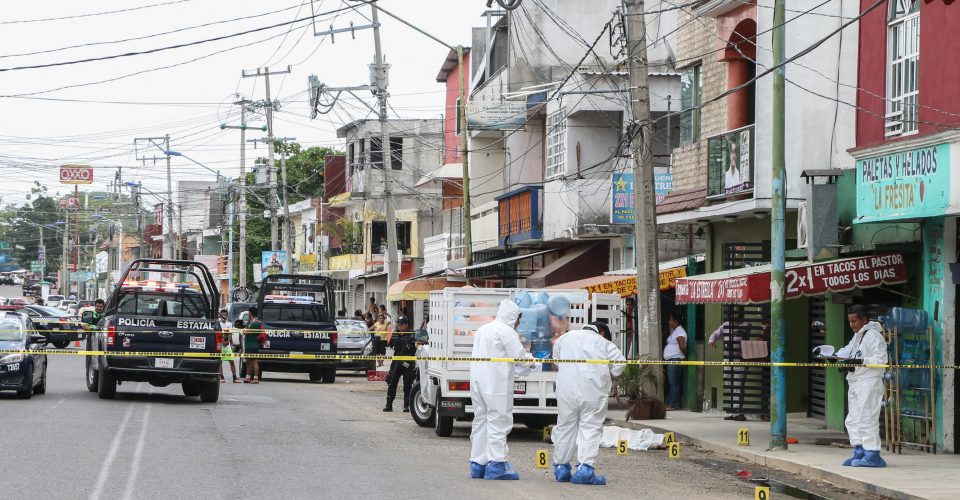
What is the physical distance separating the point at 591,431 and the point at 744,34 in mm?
11344

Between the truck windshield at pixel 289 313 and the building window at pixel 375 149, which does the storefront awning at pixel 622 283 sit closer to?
the truck windshield at pixel 289 313

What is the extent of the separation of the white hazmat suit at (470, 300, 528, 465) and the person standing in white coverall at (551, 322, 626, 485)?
0.52m

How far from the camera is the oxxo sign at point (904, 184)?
14.9m

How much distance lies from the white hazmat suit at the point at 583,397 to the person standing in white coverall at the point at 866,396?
3.05 meters

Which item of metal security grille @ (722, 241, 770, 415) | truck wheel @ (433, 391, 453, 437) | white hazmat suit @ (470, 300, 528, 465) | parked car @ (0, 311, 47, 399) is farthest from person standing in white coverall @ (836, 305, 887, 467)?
parked car @ (0, 311, 47, 399)

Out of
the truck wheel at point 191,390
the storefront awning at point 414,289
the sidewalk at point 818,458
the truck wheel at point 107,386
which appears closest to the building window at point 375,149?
the storefront awning at point 414,289

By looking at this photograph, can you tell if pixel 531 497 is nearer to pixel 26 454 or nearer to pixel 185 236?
pixel 26 454

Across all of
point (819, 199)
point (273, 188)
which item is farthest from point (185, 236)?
point (819, 199)

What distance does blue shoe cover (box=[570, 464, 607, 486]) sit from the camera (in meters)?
13.1

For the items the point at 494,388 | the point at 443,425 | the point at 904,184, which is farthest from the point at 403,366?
the point at 904,184

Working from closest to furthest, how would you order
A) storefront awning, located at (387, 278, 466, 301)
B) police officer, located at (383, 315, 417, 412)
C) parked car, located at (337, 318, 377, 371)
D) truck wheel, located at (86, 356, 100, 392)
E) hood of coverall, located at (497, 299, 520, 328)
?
hood of coverall, located at (497, 299, 520, 328) → police officer, located at (383, 315, 417, 412) → truck wheel, located at (86, 356, 100, 392) → parked car, located at (337, 318, 377, 371) → storefront awning, located at (387, 278, 466, 301)

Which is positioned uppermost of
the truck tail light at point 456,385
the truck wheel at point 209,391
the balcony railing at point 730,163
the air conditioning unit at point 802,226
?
the balcony railing at point 730,163

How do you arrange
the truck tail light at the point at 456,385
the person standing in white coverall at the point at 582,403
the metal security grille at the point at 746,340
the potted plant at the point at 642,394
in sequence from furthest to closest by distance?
1. the metal security grille at the point at 746,340
2. the potted plant at the point at 642,394
3. the truck tail light at the point at 456,385
4. the person standing in white coverall at the point at 582,403

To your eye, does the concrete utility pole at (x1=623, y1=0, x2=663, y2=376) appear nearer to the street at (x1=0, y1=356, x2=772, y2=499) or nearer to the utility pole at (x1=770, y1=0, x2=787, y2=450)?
the street at (x1=0, y1=356, x2=772, y2=499)
